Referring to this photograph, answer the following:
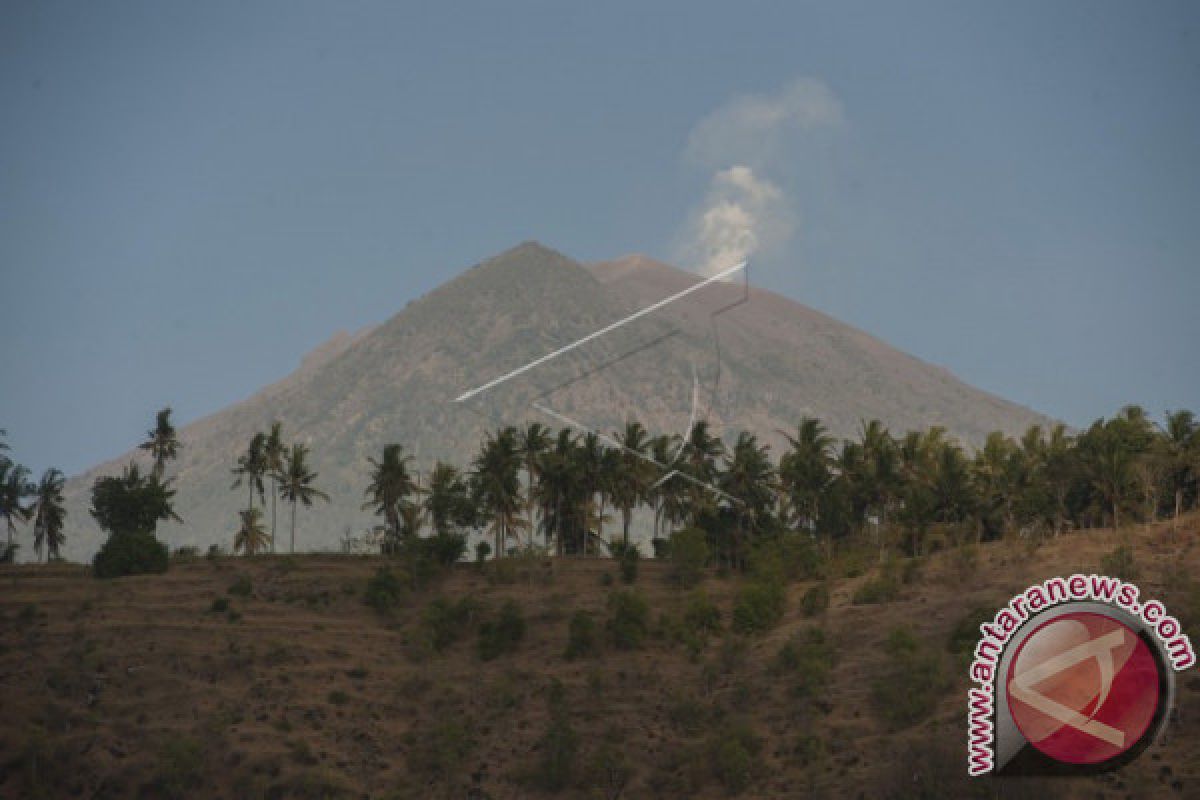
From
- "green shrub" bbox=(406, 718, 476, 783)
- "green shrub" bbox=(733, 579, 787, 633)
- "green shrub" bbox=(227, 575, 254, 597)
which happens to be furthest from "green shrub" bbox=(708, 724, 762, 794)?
"green shrub" bbox=(227, 575, 254, 597)

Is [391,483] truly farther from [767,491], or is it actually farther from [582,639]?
[582,639]

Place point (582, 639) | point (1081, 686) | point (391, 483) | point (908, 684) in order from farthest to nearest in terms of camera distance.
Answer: point (391, 483) → point (582, 639) → point (908, 684) → point (1081, 686)

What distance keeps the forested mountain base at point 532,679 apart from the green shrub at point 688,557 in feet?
3.33

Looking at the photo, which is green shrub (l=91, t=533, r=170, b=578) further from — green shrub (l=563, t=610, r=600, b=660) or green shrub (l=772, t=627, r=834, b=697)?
green shrub (l=772, t=627, r=834, b=697)

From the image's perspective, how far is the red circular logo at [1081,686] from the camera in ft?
261

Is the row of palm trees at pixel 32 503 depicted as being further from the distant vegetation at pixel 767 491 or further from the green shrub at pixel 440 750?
the green shrub at pixel 440 750

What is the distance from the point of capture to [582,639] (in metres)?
126

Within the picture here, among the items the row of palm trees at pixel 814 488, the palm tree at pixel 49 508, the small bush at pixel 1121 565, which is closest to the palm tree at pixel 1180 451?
the row of palm trees at pixel 814 488

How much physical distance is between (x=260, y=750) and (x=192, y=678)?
43.4 ft

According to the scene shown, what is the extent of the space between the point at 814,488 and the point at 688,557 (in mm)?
22133

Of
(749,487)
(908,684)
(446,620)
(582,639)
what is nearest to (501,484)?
(749,487)

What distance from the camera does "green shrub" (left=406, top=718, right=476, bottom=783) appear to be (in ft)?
359

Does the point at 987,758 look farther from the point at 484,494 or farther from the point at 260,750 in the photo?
the point at 484,494

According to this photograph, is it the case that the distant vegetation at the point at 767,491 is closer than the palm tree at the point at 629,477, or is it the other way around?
the distant vegetation at the point at 767,491
